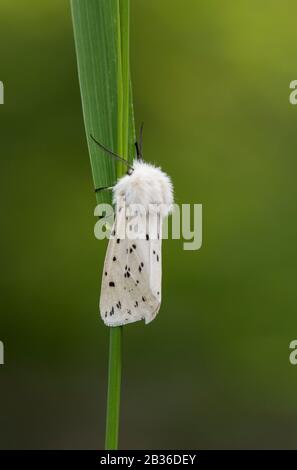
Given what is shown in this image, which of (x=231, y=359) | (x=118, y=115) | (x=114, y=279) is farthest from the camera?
(x=231, y=359)

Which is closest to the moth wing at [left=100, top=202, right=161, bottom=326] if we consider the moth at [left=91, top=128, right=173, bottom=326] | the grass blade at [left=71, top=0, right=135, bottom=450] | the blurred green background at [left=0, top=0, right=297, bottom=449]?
the moth at [left=91, top=128, right=173, bottom=326]

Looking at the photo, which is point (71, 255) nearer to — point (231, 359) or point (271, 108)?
point (231, 359)

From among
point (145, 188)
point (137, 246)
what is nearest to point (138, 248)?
point (137, 246)

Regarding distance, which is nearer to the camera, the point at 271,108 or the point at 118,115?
the point at 118,115

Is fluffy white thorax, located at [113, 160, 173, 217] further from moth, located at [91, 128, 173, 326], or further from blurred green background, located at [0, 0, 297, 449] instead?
blurred green background, located at [0, 0, 297, 449]

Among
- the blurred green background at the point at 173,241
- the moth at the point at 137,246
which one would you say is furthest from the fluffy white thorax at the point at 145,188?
the blurred green background at the point at 173,241

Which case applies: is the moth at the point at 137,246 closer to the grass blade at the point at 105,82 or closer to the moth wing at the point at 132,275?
the moth wing at the point at 132,275

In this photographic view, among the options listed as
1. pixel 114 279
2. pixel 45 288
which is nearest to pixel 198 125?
pixel 45 288
